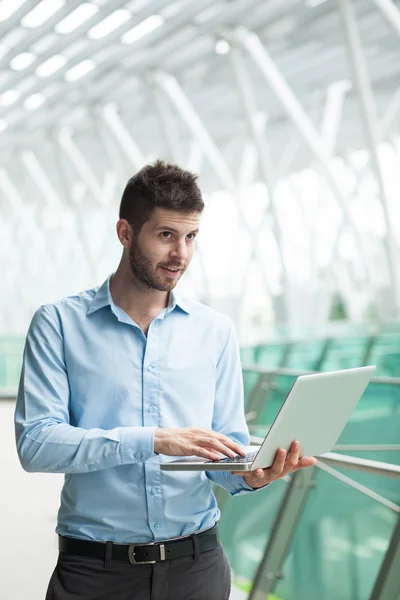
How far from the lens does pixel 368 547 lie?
177 inches

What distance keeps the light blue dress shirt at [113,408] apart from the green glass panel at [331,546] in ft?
5.72

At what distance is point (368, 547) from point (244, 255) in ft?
102

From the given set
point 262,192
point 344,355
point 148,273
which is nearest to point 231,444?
point 148,273

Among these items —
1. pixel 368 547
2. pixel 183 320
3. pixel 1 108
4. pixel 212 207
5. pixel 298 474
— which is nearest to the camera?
pixel 183 320

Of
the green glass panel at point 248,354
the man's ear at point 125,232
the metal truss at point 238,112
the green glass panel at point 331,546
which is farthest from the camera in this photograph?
the metal truss at point 238,112

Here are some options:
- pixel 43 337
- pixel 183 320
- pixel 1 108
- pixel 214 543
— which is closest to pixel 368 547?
pixel 214 543

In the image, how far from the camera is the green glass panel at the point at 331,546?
4.50m

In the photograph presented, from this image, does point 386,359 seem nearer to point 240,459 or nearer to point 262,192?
point 240,459

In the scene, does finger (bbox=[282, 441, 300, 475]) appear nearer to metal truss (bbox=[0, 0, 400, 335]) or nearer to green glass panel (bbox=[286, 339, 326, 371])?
green glass panel (bbox=[286, 339, 326, 371])

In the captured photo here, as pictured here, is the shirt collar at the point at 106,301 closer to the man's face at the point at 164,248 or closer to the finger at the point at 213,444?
the man's face at the point at 164,248

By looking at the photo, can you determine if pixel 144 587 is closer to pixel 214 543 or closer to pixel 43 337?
pixel 214 543

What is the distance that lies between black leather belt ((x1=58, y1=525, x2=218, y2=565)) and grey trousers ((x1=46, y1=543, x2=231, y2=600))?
0.06 feet

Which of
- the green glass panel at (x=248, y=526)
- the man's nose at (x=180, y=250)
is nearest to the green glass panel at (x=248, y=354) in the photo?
the green glass panel at (x=248, y=526)

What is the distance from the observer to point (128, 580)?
2805 mm
